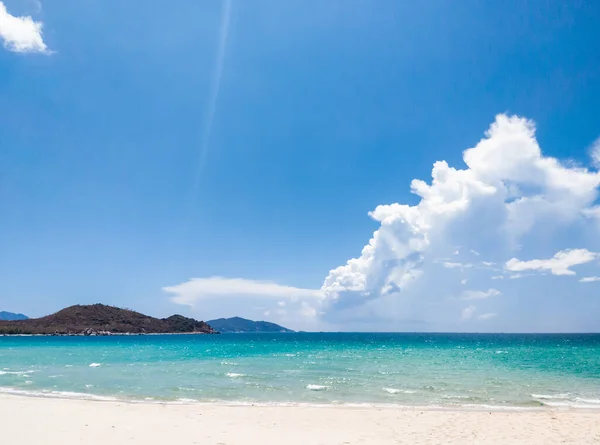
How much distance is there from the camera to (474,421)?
16.5 meters

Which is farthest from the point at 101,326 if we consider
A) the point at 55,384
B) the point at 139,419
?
the point at 139,419

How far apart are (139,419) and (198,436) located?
3.95 metres

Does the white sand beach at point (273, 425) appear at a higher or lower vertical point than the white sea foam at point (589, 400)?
higher

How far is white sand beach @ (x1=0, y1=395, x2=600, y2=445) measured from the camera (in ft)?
43.7

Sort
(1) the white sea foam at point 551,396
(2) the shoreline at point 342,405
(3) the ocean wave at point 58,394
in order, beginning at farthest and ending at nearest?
1. (1) the white sea foam at point 551,396
2. (3) the ocean wave at point 58,394
3. (2) the shoreline at point 342,405

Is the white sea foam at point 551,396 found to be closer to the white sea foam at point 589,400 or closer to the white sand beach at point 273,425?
the white sea foam at point 589,400

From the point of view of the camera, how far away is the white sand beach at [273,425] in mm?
13305

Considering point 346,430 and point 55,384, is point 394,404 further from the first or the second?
point 55,384

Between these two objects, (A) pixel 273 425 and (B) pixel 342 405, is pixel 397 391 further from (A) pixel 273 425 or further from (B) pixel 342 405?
(A) pixel 273 425

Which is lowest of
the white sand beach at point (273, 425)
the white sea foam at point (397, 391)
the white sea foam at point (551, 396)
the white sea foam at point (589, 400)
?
the white sea foam at point (589, 400)

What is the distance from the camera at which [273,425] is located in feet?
51.0

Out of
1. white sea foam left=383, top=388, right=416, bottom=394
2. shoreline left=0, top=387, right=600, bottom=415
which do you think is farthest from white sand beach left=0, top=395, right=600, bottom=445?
white sea foam left=383, top=388, right=416, bottom=394

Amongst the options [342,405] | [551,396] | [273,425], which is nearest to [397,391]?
[342,405]

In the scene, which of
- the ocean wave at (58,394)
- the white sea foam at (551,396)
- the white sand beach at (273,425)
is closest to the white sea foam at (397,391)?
the white sand beach at (273,425)
